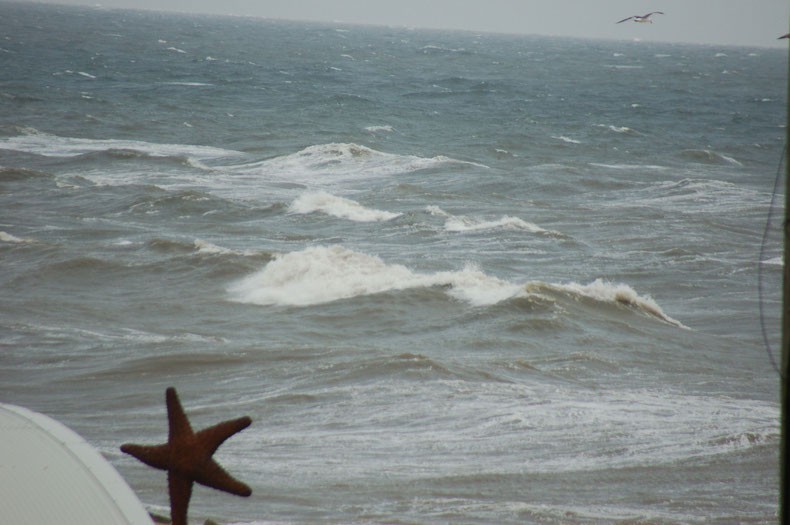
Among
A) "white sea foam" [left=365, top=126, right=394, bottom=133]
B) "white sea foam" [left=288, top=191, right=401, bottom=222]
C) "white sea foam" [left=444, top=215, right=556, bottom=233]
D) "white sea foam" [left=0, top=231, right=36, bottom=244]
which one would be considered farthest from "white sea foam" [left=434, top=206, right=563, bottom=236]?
"white sea foam" [left=365, top=126, right=394, bottom=133]

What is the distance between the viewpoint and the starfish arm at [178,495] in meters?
5.86

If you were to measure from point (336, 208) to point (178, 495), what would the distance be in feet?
74.8

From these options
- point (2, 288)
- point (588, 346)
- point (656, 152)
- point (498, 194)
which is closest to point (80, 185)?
point (2, 288)

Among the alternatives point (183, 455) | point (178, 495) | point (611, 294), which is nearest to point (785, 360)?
point (183, 455)

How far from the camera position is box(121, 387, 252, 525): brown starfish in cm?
576

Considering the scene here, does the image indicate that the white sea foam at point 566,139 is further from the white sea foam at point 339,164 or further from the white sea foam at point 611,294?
the white sea foam at point 611,294

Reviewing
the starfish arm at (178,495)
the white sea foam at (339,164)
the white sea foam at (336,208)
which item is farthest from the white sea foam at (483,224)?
the starfish arm at (178,495)

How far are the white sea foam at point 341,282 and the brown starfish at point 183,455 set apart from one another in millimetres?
12705

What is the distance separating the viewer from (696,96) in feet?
267

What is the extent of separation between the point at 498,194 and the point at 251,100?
104 feet

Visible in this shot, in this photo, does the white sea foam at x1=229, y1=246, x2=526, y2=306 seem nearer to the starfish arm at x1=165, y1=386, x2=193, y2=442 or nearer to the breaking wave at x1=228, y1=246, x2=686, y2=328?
the breaking wave at x1=228, y1=246, x2=686, y2=328

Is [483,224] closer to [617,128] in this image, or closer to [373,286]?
[373,286]

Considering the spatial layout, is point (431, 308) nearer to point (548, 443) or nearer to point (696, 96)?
point (548, 443)

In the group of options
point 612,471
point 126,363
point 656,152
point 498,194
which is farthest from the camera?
point 656,152
